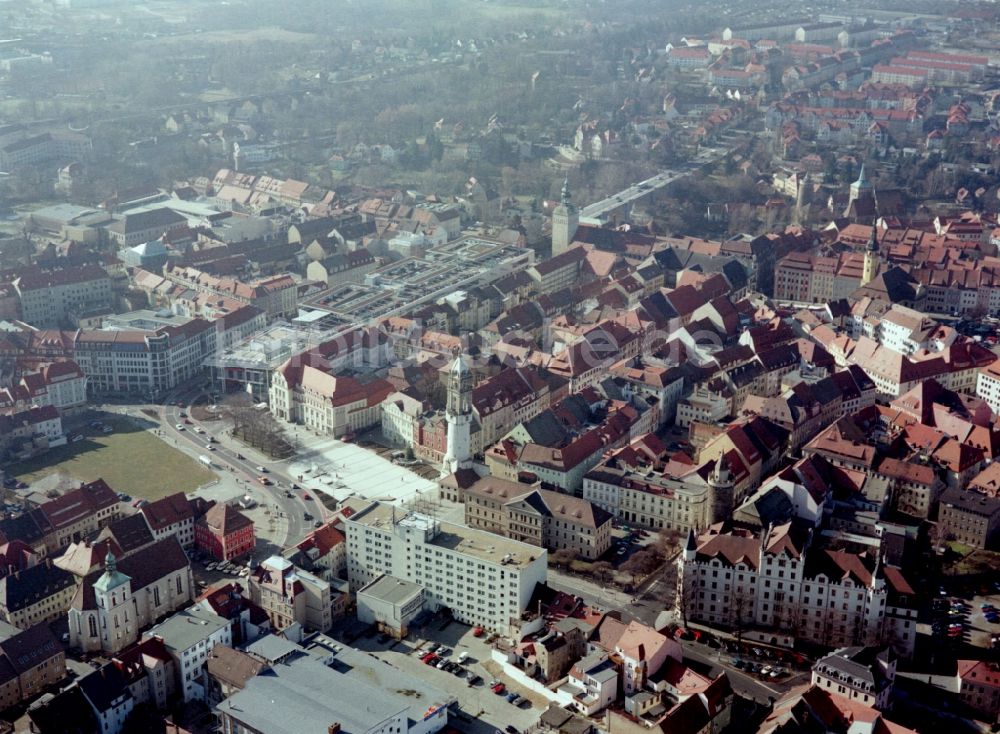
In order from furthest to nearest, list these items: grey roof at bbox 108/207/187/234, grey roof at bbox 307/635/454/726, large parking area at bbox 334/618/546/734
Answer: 1. grey roof at bbox 108/207/187/234
2. large parking area at bbox 334/618/546/734
3. grey roof at bbox 307/635/454/726

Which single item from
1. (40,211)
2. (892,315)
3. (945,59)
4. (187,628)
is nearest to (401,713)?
(187,628)

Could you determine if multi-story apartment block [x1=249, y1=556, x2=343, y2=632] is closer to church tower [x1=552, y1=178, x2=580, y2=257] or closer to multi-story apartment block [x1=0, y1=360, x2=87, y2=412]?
multi-story apartment block [x1=0, y1=360, x2=87, y2=412]

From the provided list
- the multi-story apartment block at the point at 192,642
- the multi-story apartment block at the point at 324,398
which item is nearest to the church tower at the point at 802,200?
the multi-story apartment block at the point at 324,398

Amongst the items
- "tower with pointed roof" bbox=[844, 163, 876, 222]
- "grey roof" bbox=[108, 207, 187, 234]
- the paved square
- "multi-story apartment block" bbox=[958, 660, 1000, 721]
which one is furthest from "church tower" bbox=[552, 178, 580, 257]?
"multi-story apartment block" bbox=[958, 660, 1000, 721]

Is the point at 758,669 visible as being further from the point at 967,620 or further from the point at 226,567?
the point at 226,567

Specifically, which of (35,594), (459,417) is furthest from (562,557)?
(35,594)

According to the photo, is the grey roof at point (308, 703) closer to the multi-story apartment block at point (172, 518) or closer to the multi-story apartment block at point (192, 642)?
the multi-story apartment block at point (192, 642)
